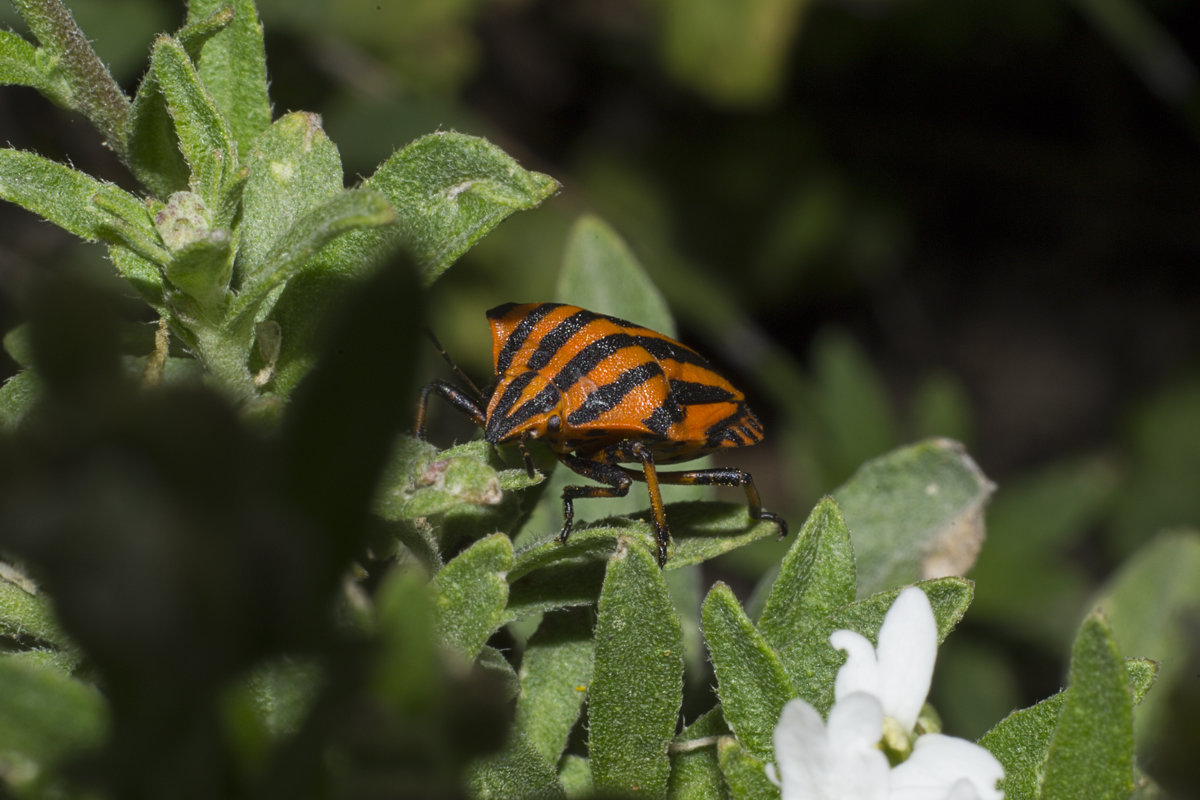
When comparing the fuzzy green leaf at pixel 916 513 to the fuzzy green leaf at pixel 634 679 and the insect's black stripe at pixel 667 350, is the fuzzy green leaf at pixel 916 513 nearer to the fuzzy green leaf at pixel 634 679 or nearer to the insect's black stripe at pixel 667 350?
the insect's black stripe at pixel 667 350

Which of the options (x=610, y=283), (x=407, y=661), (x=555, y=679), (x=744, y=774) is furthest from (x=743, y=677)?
(x=610, y=283)

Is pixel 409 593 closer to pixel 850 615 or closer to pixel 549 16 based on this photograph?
pixel 850 615

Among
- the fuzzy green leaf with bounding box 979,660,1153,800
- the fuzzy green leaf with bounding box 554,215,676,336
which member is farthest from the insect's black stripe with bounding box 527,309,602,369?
the fuzzy green leaf with bounding box 979,660,1153,800

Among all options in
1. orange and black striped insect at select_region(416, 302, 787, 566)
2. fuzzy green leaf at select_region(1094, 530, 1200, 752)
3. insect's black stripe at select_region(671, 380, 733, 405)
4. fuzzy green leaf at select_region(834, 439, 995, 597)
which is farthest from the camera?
fuzzy green leaf at select_region(1094, 530, 1200, 752)

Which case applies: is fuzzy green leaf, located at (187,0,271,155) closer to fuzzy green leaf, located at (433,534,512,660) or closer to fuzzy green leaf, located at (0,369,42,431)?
fuzzy green leaf, located at (0,369,42,431)

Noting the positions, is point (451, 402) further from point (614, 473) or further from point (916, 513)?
point (916, 513)

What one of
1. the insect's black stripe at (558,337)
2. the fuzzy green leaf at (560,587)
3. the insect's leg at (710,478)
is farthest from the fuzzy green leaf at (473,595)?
the insect's leg at (710,478)

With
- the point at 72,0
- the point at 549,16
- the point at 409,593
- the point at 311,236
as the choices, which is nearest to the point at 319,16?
the point at 72,0
